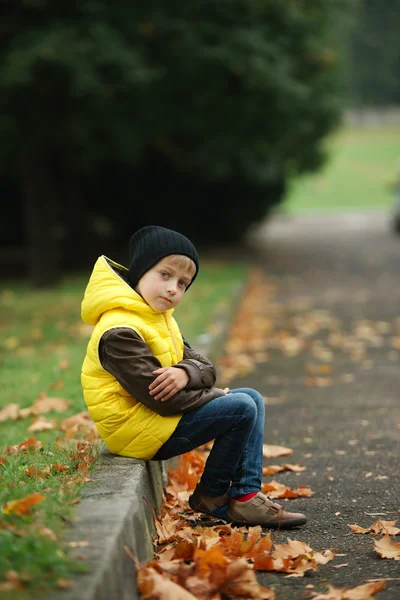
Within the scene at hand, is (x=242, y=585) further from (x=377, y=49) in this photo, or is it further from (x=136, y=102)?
(x=377, y=49)

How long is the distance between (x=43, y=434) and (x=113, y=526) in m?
2.34

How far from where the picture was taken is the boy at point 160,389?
381 centimetres

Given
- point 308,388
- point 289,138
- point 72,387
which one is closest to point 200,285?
point 289,138

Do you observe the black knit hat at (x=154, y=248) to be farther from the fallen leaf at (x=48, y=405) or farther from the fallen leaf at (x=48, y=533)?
the fallen leaf at (x=48, y=405)

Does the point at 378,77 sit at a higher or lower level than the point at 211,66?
higher

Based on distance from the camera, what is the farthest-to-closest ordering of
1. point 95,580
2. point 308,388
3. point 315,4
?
point 315,4 → point 308,388 → point 95,580

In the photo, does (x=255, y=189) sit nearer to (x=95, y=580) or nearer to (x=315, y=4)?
(x=315, y=4)

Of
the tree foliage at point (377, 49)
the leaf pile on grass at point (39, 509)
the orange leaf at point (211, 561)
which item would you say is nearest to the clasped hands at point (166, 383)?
the leaf pile on grass at point (39, 509)

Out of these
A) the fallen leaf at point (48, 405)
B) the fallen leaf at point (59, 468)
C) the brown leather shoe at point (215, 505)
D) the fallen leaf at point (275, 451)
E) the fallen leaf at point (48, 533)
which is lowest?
the fallen leaf at point (48, 533)

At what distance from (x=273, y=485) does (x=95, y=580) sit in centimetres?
219

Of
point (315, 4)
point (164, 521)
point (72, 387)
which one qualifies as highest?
point (315, 4)

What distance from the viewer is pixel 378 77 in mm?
81375

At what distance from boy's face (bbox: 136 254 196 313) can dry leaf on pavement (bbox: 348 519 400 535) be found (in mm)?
1332

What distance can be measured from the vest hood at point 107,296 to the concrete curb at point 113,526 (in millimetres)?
679
